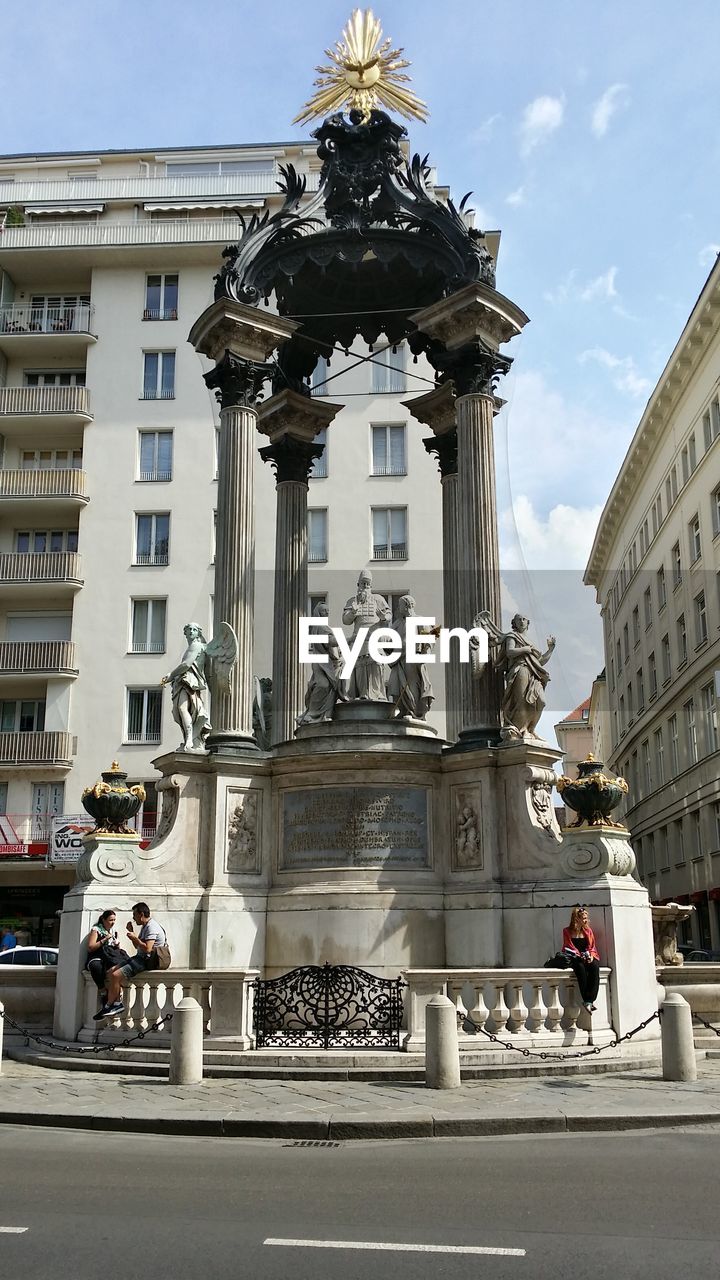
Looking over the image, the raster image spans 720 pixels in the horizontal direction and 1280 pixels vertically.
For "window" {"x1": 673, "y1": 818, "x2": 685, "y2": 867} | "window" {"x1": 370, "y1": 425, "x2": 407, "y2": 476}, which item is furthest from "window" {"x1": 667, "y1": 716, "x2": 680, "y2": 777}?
"window" {"x1": 370, "y1": 425, "x2": 407, "y2": 476}

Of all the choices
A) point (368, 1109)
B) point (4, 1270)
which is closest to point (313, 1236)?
point (4, 1270)

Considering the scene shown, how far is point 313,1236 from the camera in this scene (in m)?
6.93

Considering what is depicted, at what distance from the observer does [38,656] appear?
4500cm

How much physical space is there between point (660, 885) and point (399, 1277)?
172ft

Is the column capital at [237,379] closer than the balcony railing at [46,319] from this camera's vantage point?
Yes

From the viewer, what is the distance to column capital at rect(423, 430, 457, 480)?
24688 millimetres

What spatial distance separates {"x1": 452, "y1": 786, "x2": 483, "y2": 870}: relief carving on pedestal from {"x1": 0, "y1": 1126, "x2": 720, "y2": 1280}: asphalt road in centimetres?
854

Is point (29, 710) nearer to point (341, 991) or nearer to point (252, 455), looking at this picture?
point (252, 455)

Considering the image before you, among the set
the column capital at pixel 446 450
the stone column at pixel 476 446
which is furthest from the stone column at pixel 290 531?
the stone column at pixel 476 446

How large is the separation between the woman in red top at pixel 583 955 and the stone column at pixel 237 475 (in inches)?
253

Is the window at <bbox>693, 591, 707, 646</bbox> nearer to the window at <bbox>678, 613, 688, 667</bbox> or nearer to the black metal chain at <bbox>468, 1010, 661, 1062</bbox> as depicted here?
the window at <bbox>678, 613, 688, 667</bbox>

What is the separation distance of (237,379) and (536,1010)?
1215 cm

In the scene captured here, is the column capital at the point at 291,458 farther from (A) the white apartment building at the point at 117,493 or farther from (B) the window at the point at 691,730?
(B) the window at the point at 691,730

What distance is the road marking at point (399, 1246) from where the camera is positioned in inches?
259
